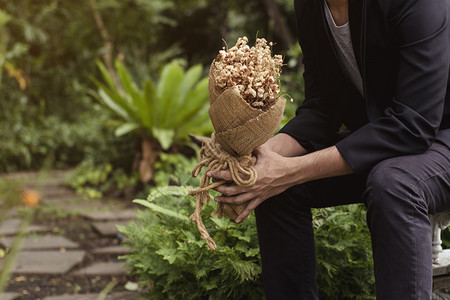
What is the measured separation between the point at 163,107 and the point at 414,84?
12.7ft

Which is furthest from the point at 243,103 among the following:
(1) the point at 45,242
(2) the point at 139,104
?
(2) the point at 139,104

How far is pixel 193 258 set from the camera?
2094 mm

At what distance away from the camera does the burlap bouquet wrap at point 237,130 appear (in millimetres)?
1504

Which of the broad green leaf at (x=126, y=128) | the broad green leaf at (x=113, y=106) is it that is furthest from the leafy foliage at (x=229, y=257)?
the broad green leaf at (x=113, y=106)

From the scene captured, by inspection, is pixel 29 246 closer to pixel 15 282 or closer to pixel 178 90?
pixel 15 282

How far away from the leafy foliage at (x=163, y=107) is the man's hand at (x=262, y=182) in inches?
129

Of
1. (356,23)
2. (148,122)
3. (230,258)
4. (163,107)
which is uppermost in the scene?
(356,23)

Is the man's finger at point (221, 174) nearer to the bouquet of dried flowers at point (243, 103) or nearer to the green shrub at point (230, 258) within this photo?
the bouquet of dried flowers at point (243, 103)

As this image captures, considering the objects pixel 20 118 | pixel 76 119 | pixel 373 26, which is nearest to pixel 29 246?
pixel 373 26

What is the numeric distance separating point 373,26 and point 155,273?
1.45 m

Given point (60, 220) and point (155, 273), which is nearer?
point (155, 273)

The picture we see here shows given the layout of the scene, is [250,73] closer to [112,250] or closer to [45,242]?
[112,250]

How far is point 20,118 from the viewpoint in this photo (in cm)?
711

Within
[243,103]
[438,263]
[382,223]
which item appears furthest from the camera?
[438,263]
